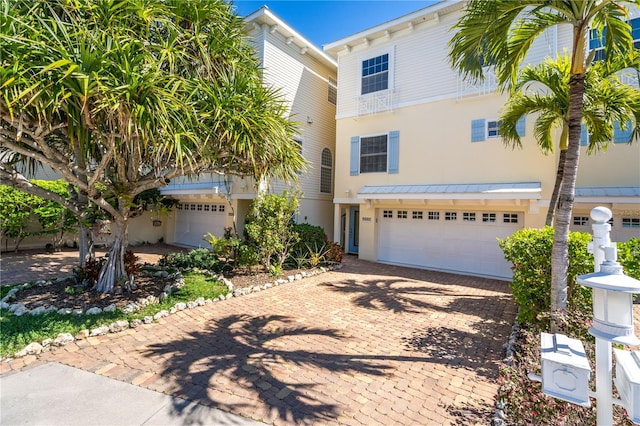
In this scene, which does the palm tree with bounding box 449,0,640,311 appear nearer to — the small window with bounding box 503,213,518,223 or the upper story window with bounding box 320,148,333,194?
the small window with bounding box 503,213,518,223

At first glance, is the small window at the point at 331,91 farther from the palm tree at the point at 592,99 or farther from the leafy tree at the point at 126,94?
the palm tree at the point at 592,99

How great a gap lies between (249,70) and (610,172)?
1086 cm

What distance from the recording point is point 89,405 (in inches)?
137

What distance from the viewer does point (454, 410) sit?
11.7ft

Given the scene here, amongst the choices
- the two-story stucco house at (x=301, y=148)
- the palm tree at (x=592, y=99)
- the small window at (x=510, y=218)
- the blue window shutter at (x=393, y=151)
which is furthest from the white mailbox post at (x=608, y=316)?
the blue window shutter at (x=393, y=151)

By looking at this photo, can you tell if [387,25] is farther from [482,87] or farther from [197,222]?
[197,222]

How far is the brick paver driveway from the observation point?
3.62 m

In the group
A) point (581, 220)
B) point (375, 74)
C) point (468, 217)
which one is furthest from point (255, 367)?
point (375, 74)

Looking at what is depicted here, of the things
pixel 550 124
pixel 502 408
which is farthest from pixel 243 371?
pixel 550 124

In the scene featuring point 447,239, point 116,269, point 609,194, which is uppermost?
point 609,194

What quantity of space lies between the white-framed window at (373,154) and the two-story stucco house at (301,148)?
2.53 metres

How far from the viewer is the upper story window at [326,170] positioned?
54.0 feet

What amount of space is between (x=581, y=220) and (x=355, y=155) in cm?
847

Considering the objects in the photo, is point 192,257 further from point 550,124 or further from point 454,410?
point 550,124
